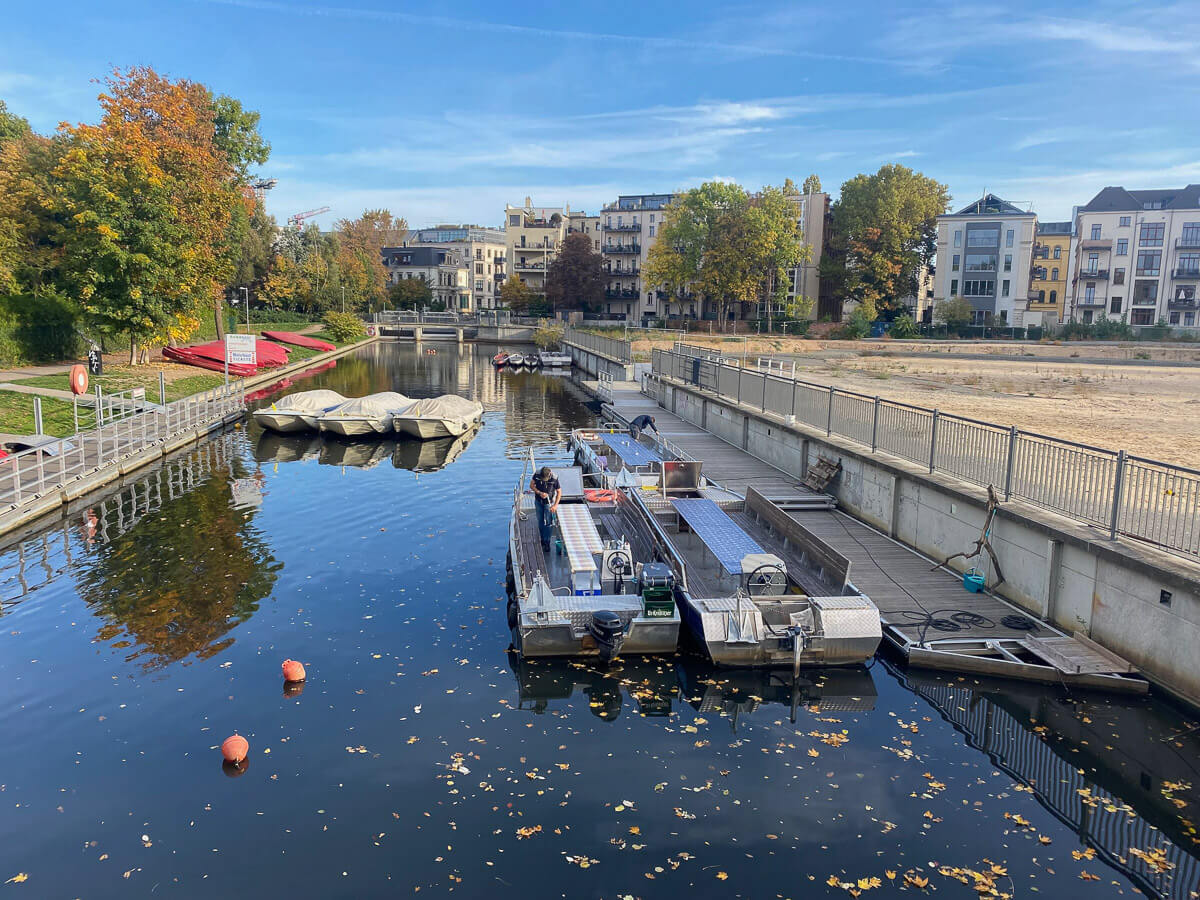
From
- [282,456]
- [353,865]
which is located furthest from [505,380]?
[353,865]

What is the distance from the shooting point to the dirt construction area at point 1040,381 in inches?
1045

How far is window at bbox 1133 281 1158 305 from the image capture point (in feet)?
309

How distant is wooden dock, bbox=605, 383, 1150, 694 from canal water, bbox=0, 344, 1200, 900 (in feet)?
1.17

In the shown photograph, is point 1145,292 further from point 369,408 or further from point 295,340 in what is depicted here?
point 369,408

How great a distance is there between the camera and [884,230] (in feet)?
287

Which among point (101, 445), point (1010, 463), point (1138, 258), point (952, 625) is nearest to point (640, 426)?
point (1010, 463)

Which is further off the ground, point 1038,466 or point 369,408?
point 1038,466

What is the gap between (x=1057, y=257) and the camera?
99188 millimetres

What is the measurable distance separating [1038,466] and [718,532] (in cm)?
585

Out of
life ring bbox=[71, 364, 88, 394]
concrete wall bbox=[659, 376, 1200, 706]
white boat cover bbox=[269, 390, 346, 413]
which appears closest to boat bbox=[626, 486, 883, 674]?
concrete wall bbox=[659, 376, 1200, 706]

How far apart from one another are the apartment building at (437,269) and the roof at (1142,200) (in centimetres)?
9514

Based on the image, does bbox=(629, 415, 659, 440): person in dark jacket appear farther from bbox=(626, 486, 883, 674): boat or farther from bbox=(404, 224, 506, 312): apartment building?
bbox=(404, 224, 506, 312): apartment building

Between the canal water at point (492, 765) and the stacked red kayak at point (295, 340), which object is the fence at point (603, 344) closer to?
the stacked red kayak at point (295, 340)

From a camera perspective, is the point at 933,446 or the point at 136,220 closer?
the point at 933,446
